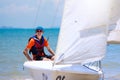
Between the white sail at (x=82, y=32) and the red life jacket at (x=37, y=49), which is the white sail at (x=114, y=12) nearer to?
the white sail at (x=82, y=32)

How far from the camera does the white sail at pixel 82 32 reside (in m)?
6.86

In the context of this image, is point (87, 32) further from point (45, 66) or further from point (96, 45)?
point (45, 66)

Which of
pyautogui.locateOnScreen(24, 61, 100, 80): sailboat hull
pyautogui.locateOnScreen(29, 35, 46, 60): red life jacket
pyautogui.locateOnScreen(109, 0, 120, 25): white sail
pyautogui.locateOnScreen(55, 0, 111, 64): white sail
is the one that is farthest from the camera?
pyautogui.locateOnScreen(29, 35, 46, 60): red life jacket

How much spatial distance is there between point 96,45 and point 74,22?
543mm

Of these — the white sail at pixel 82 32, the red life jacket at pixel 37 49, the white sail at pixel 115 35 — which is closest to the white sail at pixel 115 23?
the white sail at pixel 115 35

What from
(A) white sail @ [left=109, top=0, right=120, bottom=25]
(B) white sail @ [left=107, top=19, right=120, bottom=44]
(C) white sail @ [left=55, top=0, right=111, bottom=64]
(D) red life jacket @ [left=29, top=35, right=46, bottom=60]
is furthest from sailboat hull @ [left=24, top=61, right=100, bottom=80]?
(D) red life jacket @ [left=29, top=35, right=46, bottom=60]

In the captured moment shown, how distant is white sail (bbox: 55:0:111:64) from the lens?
22.5 ft

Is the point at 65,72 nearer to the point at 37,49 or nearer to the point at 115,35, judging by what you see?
the point at 115,35

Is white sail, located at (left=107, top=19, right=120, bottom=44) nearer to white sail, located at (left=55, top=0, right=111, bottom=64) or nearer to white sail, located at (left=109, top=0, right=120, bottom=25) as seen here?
white sail, located at (left=109, top=0, right=120, bottom=25)

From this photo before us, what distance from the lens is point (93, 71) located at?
723cm

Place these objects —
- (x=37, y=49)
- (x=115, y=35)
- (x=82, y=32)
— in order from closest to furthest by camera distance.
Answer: (x=82, y=32) → (x=115, y=35) → (x=37, y=49)

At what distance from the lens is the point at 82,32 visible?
6918 mm

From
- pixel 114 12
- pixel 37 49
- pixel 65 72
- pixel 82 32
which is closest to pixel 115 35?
pixel 114 12

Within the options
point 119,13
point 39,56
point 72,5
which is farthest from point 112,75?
point 72,5
